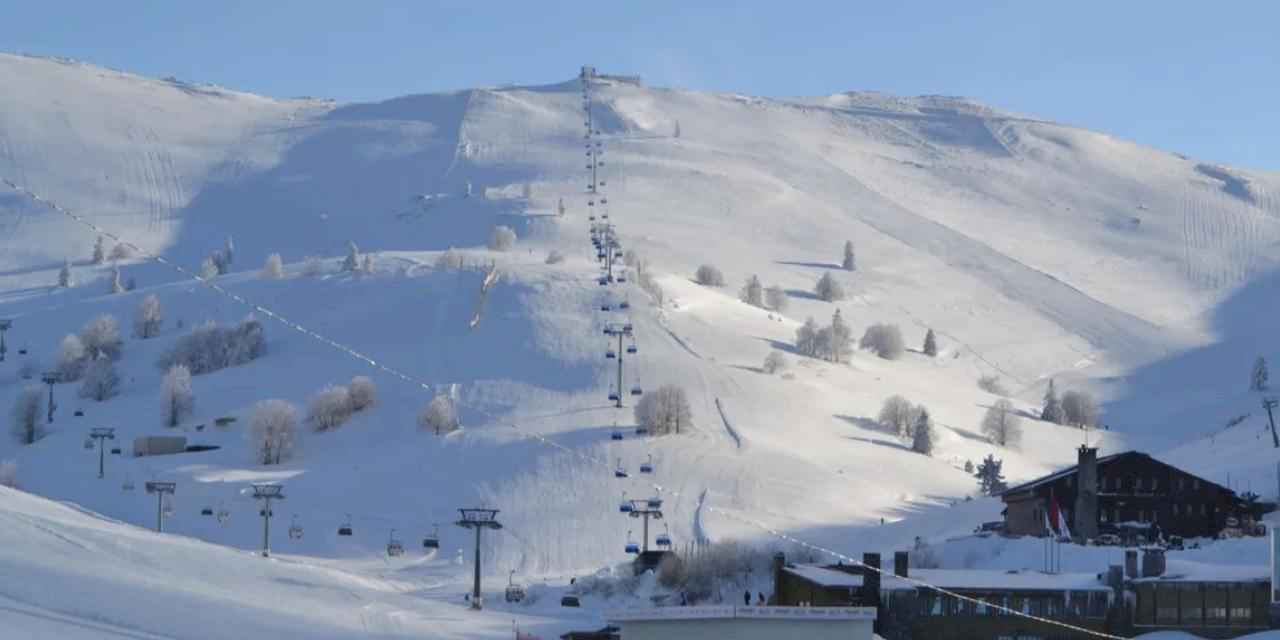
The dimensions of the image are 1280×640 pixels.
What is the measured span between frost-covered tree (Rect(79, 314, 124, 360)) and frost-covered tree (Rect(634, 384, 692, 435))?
108ft

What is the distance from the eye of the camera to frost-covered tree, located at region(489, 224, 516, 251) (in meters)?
124

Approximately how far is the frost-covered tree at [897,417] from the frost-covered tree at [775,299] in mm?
27597

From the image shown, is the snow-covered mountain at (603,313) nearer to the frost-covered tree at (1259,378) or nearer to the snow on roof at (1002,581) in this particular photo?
the frost-covered tree at (1259,378)

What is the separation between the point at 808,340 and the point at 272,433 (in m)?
37.0

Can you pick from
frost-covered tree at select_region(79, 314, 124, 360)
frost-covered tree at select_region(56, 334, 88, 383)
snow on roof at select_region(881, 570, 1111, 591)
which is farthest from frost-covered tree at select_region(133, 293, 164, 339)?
snow on roof at select_region(881, 570, 1111, 591)

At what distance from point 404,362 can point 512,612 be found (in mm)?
39825

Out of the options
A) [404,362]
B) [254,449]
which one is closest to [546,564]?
[254,449]

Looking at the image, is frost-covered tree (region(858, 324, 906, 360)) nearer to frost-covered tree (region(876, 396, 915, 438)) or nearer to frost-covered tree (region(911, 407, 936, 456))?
frost-covered tree (region(876, 396, 915, 438))

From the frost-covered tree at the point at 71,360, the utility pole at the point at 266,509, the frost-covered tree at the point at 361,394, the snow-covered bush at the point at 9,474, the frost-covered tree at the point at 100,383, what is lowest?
the utility pole at the point at 266,509

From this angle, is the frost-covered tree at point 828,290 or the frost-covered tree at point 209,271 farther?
the frost-covered tree at point 828,290

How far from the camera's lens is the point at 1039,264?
15275 cm

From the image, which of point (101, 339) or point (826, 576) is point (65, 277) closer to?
point (101, 339)

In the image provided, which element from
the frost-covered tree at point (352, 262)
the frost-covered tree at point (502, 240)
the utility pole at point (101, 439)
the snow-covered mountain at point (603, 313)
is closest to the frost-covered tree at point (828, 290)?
the snow-covered mountain at point (603, 313)

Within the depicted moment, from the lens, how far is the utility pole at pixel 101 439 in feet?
251
